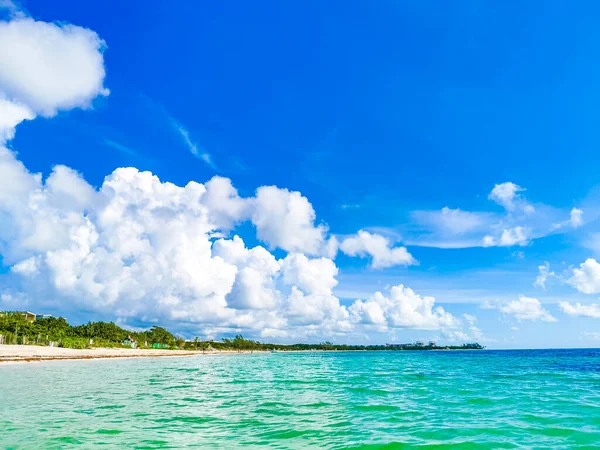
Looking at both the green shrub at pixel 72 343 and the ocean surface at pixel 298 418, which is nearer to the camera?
the ocean surface at pixel 298 418

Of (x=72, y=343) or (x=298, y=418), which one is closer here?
(x=298, y=418)

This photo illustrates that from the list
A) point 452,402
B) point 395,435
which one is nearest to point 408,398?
point 452,402

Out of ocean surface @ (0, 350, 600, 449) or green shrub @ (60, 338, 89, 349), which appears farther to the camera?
green shrub @ (60, 338, 89, 349)

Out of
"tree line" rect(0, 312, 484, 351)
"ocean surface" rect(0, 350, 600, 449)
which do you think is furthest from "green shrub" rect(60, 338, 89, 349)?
"ocean surface" rect(0, 350, 600, 449)

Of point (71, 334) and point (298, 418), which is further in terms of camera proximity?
point (71, 334)

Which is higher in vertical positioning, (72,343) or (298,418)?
(298,418)

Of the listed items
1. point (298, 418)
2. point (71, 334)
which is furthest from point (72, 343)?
point (298, 418)

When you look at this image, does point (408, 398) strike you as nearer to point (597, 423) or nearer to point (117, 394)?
point (597, 423)

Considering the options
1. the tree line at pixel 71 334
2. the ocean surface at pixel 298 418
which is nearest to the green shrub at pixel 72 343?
the tree line at pixel 71 334

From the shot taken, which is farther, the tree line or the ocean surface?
the tree line

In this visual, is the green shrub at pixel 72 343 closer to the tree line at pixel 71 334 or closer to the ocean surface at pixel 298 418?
the tree line at pixel 71 334

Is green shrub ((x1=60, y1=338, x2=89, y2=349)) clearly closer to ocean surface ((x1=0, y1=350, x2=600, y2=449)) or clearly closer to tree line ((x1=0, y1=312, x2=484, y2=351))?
tree line ((x1=0, y1=312, x2=484, y2=351))

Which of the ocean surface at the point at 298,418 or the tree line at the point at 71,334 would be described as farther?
the tree line at the point at 71,334

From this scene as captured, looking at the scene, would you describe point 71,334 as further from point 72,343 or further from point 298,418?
point 298,418
